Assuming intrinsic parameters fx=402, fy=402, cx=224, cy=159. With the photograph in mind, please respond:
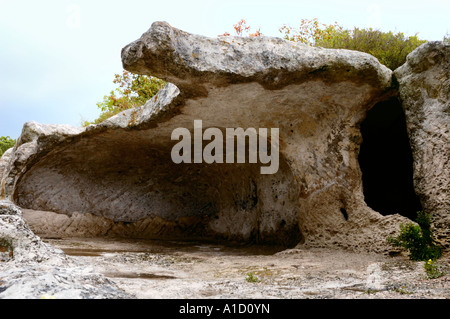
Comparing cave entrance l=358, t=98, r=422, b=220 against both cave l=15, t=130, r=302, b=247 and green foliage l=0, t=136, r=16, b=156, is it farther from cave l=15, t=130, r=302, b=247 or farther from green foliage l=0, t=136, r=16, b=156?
green foliage l=0, t=136, r=16, b=156

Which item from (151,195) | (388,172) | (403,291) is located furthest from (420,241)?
(151,195)

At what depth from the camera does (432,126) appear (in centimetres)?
398

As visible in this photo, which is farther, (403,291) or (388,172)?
(388,172)

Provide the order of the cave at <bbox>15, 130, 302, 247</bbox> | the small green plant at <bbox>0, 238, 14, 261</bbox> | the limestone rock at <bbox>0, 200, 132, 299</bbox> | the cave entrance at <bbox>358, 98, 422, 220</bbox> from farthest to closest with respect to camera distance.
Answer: the cave at <bbox>15, 130, 302, 247</bbox>
the cave entrance at <bbox>358, 98, 422, 220</bbox>
the small green plant at <bbox>0, 238, 14, 261</bbox>
the limestone rock at <bbox>0, 200, 132, 299</bbox>

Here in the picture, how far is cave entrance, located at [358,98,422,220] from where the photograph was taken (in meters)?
6.11

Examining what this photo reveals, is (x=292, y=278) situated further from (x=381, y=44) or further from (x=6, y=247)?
(x=381, y=44)

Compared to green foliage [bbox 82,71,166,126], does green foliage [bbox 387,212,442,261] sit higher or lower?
lower

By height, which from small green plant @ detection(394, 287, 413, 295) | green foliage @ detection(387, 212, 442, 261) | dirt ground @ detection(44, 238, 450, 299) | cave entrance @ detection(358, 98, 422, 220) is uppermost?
cave entrance @ detection(358, 98, 422, 220)

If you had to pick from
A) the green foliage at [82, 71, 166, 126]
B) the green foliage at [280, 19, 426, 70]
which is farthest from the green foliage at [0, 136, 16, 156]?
the green foliage at [280, 19, 426, 70]

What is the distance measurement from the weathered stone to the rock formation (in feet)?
1.41

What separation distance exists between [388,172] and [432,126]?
8.31 feet

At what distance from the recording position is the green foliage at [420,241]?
3.53 meters

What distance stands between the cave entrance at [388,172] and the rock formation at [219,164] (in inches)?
50.0
